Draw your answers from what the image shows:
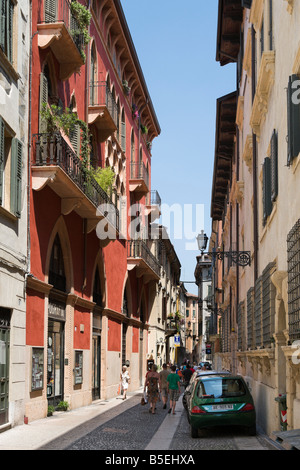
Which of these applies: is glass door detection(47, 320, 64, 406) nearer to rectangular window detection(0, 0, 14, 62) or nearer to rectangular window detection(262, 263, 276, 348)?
rectangular window detection(262, 263, 276, 348)

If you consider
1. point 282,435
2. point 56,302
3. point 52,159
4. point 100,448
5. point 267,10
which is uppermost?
point 267,10

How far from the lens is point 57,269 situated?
21.7m

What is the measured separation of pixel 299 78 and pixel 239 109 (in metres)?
16.4

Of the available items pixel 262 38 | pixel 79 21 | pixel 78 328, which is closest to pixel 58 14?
pixel 79 21

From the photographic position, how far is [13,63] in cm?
1658

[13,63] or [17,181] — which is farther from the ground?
[13,63]

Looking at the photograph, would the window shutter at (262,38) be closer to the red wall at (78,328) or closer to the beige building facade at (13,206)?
the beige building facade at (13,206)

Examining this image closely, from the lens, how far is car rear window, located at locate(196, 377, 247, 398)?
15.9 metres

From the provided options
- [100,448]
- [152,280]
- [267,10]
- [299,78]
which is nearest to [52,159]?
[267,10]

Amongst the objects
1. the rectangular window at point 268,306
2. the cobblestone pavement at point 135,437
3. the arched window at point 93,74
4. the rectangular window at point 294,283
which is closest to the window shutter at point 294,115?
the rectangular window at point 294,283

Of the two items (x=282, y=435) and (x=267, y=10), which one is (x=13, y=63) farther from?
(x=282, y=435)

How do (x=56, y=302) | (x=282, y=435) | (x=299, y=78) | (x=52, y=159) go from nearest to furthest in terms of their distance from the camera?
(x=282, y=435), (x=299, y=78), (x=52, y=159), (x=56, y=302)

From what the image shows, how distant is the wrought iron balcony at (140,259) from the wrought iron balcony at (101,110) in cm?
886

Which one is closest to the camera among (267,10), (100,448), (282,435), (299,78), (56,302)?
(282,435)
